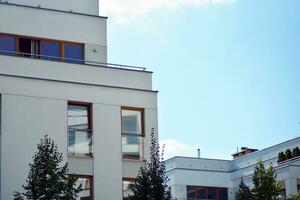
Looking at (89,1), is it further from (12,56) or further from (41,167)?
(41,167)

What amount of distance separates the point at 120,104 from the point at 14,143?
4295mm

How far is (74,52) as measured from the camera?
103 ft

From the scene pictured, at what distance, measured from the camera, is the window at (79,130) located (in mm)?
28688

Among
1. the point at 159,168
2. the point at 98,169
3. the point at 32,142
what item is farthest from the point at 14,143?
the point at 159,168

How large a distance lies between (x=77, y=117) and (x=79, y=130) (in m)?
0.51

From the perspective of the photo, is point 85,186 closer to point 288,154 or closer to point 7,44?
point 7,44

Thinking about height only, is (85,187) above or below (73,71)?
below

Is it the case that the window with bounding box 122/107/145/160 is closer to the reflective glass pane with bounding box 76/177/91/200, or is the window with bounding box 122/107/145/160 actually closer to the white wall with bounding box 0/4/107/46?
the reflective glass pane with bounding box 76/177/91/200

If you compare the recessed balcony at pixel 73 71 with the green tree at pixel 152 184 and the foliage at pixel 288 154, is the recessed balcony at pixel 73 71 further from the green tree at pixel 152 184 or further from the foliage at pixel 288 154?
the foliage at pixel 288 154

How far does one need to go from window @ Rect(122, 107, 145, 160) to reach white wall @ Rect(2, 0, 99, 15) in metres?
5.21

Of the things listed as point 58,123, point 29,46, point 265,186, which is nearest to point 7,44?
point 29,46

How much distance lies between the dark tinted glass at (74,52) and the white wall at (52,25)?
23cm

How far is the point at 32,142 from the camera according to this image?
2795 centimetres

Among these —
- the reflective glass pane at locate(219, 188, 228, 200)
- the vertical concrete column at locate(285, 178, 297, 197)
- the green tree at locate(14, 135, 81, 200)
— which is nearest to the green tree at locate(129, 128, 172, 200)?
the green tree at locate(14, 135, 81, 200)
